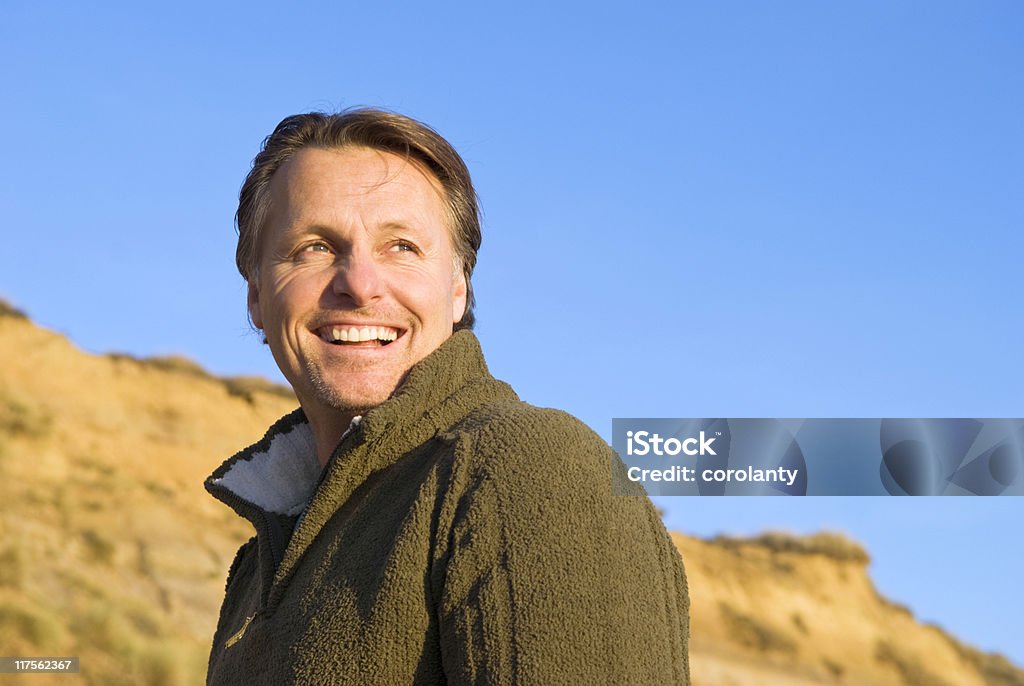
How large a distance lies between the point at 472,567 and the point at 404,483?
235mm

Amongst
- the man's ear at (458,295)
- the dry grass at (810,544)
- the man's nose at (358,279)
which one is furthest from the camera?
the dry grass at (810,544)

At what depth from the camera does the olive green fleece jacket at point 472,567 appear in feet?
4.85

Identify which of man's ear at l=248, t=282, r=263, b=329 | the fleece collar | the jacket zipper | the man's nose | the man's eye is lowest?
the jacket zipper

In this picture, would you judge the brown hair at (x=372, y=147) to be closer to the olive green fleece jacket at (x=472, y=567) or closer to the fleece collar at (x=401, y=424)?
the fleece collar at (x=401, y=424)

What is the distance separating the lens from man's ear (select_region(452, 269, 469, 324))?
2195 millimetres

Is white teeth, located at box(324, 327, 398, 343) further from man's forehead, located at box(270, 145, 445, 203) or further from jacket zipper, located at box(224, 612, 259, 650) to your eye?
jacket zipper, located at box(224, 612, 259, 650)

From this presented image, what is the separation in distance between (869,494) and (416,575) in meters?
2.97

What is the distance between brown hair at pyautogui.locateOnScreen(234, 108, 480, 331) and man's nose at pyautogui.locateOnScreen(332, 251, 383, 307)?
0.69ft

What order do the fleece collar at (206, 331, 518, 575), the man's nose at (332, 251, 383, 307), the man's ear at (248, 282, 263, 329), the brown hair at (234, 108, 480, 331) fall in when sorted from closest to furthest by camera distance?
the fleece collar at (206, 331, 518, 575)
the man's nose at (332, 251, 383, 307)
the brown hair at (234, 108, 480, 331)
the man's ear at (248, 282, 263, 329)

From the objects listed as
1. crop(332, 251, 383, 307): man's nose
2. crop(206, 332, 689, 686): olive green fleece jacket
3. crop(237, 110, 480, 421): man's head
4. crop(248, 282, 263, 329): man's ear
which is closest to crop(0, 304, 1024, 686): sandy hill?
crop(248, 282, 263, 329): man's ear

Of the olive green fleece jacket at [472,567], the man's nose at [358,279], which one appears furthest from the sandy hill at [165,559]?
the olive green fleece jacket at [472,567]

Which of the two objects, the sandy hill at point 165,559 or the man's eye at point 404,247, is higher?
the sandy hill at point 165,559

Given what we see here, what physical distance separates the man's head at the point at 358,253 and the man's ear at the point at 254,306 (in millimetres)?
212

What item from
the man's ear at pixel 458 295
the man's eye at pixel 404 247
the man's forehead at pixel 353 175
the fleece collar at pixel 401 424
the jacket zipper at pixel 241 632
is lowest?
the jacket zipper at pixel 241 632
